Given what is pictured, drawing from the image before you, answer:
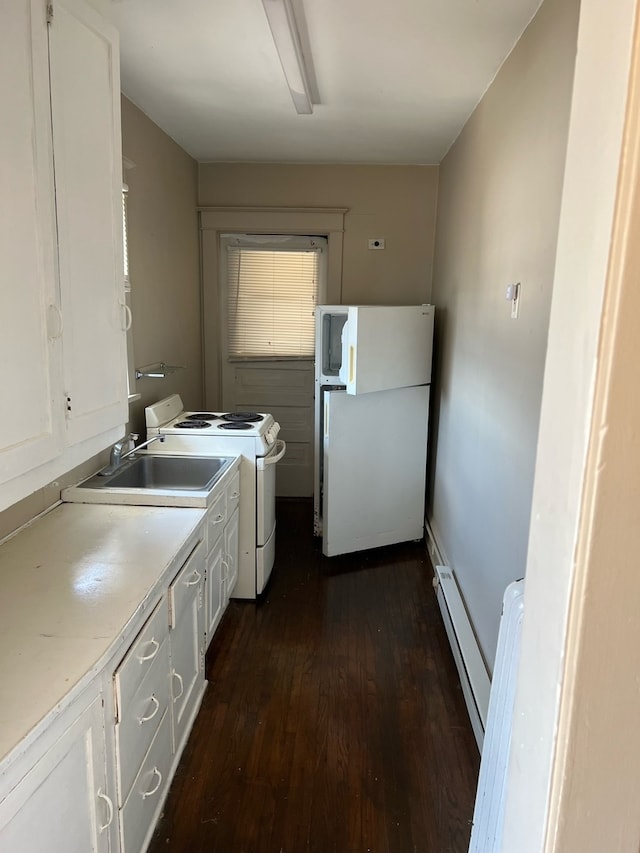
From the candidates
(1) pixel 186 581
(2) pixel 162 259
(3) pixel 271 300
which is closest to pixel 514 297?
(1) pixel 186 581

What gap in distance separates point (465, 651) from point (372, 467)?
143cm

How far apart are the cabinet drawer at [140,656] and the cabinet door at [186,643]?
9 cm

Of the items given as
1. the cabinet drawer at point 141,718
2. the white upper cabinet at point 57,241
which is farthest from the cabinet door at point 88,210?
the cabinet drawer at point 141,718

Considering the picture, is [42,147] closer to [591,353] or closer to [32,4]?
[32,4]

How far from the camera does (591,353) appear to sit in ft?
1.76

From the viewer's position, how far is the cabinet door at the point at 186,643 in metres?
1.88

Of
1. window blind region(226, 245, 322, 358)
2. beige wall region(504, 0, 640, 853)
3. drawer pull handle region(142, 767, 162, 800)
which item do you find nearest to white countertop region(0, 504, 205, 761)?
drawer pull handle region(142, 767, 162, 800)

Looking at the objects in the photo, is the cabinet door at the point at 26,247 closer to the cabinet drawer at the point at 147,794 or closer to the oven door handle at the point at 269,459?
the cabinet drawer at the point at 147,794

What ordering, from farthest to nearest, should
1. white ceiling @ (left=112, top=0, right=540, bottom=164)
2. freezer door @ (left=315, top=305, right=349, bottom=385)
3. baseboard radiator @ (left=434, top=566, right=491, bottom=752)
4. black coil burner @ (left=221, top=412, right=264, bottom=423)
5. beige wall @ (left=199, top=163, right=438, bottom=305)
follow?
1. beige wall @ (left=199, top=163, right=438, bottom=305)
2. freezer door @ (left=315, top=305, right=349, bottom=385)
3. black coil burner @ (left=221, top=412, right=264, bottom=423)
4. baseboard radiator @ (left=434, top=566, right=491, bottom=752)
5. white ceiling @ (left=112, top=0, right=540, bottom=164)

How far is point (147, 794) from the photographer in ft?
5.38

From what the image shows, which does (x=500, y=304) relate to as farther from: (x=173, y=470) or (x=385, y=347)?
(x=173, y=470)

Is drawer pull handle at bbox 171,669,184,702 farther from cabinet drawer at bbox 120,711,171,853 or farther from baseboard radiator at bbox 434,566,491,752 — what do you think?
baseboard radiator at bbox 434,566,491,752

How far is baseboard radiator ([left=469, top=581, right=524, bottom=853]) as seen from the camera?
1234mm

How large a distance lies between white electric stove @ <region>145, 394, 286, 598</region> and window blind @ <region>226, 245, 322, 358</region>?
1368 millimetres
